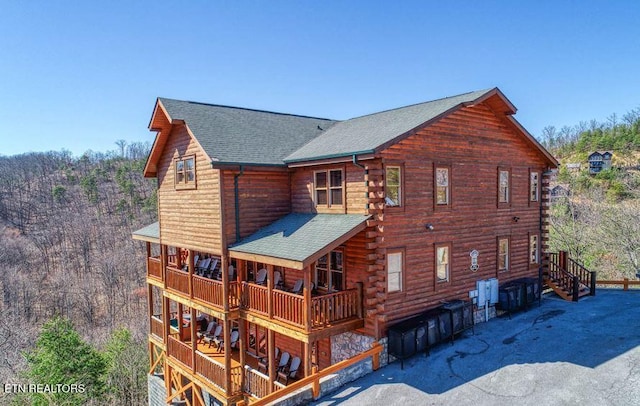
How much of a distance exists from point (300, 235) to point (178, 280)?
6.77 metres

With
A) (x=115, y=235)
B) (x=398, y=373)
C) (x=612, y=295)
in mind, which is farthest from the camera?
(x=115, y=235)

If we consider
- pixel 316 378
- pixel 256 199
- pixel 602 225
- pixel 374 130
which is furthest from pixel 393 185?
pixel 602 225

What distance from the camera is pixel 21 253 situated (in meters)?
52.0

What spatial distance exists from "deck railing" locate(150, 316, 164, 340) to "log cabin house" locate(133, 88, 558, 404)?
2.18 meters

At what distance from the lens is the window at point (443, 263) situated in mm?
13469

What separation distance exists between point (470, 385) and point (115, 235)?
190ft

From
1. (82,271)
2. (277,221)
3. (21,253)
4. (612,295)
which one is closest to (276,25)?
(277,221)

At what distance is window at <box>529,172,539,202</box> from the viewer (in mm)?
16781

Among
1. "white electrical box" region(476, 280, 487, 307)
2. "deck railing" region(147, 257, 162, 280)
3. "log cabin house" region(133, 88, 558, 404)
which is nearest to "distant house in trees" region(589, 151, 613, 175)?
"log cabin house" region(133, 88, 558, 404)

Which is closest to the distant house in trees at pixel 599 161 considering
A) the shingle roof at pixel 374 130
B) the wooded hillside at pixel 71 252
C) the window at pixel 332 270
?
the shingle roof at pixel 374 130

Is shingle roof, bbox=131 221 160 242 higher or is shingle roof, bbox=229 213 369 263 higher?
shingle roof, bbox=229 213 369 263

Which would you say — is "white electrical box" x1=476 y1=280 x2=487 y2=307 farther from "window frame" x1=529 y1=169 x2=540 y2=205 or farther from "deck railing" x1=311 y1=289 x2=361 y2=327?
"deck railing" x1=311 y1=289 x2=361 y2=327

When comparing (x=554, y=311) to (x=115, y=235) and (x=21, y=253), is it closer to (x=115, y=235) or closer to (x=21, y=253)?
(x=115, y=235)

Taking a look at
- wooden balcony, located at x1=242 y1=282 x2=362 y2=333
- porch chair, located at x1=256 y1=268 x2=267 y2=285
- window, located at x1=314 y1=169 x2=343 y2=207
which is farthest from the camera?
porch chair, located at x1=256 y1=268 x2=267 y2=285
